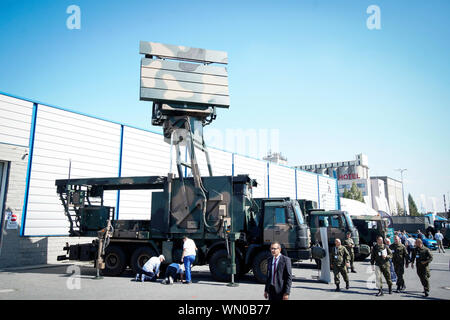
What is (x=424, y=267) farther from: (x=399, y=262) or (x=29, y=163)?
(x=29, y=163)

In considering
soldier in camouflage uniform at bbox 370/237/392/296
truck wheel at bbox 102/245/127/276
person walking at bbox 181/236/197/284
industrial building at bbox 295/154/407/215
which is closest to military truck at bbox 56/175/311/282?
truck wheel at bbox 102/245/127/276

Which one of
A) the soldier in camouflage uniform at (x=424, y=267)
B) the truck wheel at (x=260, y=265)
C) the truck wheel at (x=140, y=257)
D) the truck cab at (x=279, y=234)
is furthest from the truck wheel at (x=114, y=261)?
the soldier in camouflage uniform at (x=424, y=267)

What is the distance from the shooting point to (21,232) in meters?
14.6

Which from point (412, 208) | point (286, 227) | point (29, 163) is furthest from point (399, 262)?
point (412, 208)

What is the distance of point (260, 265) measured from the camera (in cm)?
1100

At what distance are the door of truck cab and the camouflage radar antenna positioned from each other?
2.42 m

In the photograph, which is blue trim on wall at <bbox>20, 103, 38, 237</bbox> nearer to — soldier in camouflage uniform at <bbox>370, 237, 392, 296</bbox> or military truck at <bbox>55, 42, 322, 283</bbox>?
military truck at <bbox>55, 42, 322, 283</bbox>

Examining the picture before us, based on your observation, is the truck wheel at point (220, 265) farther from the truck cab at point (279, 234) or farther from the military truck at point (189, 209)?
the truck cab at point (279, 234)

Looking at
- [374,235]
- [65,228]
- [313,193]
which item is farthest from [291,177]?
[65,228]

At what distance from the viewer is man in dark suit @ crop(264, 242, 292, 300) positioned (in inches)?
206

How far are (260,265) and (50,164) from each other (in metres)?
11.7

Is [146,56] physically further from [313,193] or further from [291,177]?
[313,193]

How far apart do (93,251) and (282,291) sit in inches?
367

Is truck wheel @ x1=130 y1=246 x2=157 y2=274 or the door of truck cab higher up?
the door of truck cab
